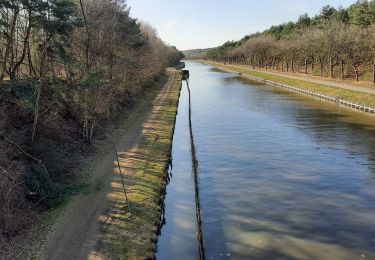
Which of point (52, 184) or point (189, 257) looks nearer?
point (189, 257)

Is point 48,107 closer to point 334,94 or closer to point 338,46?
point 334,94

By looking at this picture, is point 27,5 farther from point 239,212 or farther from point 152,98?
point 152,98

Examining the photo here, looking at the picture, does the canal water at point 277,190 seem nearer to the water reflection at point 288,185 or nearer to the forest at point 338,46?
the water reflection at point 288,185

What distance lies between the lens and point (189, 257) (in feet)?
55.6

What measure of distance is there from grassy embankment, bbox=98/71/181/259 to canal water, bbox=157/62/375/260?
34.0 inches

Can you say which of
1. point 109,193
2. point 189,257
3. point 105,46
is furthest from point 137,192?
point 105,46

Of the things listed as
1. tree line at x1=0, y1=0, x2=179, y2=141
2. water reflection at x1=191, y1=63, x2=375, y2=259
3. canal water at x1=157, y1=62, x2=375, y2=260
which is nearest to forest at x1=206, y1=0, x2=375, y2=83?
water reflection at x1=191, y1=63, x2=375, y2=259

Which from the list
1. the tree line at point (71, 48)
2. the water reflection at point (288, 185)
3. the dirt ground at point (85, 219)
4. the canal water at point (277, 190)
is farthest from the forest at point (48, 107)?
the water reflection at point (288, 185)

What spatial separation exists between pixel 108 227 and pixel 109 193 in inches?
162

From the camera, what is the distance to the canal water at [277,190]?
17906 millimetres

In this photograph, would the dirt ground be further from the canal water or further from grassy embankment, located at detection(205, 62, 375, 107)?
grassy embankment, located at detection(205, 62, 375, 107)

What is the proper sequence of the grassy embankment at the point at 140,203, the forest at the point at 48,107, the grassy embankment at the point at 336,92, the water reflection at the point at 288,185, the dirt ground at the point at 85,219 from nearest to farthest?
the dirt ground at the point at 85,219 → the grassy embankment at the point at 140,203 → the water reflection at the point at 288,185 → the forest at the point at 48,107 → the grassy embankment at the point at 336,92

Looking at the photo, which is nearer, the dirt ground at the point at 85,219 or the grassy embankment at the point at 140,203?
the dirt ground at the point at 85,219

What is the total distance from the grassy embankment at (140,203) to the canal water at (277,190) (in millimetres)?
865
